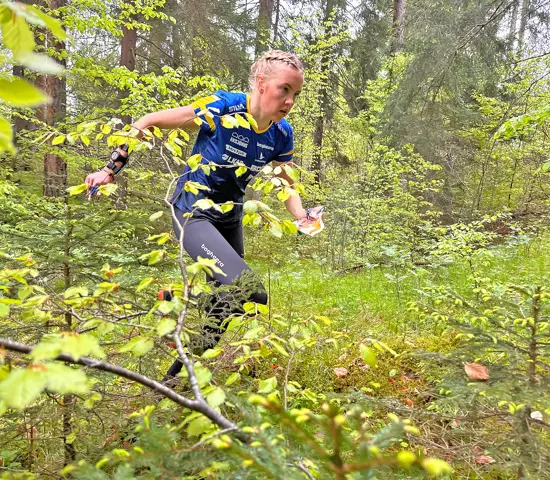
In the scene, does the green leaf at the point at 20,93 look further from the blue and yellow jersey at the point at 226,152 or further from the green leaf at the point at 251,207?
the blue and yellow jersey at the point at 226,152

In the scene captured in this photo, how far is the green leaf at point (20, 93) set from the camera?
44 centimetres

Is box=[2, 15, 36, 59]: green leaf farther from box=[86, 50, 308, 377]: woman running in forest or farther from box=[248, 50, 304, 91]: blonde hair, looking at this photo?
box=[248, 50, 304, 91]: blonde hair

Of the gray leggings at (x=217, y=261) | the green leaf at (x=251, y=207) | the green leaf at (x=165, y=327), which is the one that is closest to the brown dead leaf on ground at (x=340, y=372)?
the gray leggings at (x=217, y=261)

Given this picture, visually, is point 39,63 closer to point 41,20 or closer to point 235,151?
point 41,20

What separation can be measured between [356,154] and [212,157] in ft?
43.7

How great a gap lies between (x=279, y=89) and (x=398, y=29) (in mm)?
7940

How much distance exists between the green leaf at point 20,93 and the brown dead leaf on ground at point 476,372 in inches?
60.3

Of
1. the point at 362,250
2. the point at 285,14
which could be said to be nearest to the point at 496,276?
the point at 362,250

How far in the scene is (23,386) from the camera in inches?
19.0

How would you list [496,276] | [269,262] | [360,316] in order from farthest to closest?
[269,262] < [496,276] < [360,316]

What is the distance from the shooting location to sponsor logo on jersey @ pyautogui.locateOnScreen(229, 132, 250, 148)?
223 centimetres

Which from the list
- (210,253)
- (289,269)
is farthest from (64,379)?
(289,269)

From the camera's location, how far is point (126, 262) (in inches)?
95.0

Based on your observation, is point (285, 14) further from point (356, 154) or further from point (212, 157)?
point (212, 157)
